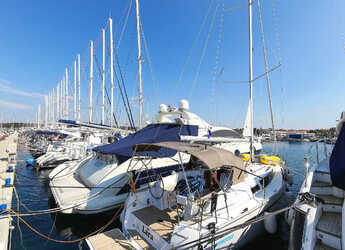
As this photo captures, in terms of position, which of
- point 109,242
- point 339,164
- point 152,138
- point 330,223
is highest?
point 152,138

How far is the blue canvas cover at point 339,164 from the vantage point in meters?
4.35

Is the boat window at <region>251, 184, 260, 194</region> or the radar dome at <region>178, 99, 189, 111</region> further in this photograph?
the radar dome at <region>178, 99, 189, 111</region>

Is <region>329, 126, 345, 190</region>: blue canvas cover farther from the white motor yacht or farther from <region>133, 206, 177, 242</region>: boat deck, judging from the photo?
<region>133, 206, 177, 242</region>: boat deck

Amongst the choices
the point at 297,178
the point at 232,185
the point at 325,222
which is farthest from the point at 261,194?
the point at 297,178

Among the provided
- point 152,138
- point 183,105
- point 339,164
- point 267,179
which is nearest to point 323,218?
point 339,164

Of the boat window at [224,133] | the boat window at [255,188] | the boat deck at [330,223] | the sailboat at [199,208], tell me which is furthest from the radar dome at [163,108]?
the boat deck at [330,223]

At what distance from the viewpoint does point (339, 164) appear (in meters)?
4.50

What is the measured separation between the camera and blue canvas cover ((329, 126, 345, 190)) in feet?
14.3

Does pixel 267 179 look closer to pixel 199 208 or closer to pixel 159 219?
pixel 199 208

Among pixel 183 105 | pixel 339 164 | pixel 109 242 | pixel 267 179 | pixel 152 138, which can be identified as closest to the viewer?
pixel 339 164

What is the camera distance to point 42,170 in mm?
18359

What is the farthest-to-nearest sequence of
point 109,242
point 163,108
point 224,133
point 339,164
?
point 224,133
point 163,108
point 109,242
point 339,164

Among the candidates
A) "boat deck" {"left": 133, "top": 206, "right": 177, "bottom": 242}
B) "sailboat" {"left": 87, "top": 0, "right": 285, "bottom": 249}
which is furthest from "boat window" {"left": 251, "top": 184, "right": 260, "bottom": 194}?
"boat deck" {"left": 133, "top": 206, "right": 177, "bottom": 242}

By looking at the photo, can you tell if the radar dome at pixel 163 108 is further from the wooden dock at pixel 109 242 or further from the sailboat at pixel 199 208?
the wooden dock at pixel 109 242
